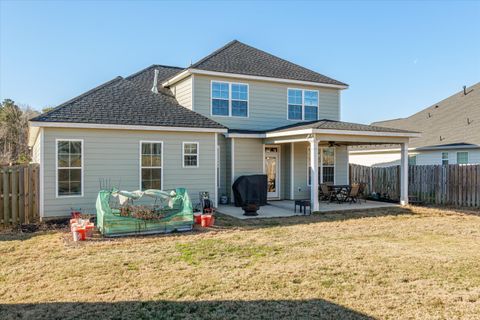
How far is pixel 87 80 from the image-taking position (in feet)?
99.1

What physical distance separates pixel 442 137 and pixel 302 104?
9.69 meters

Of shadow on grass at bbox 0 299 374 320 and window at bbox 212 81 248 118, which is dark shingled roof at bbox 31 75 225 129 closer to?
window at bbox 212 81 248 118

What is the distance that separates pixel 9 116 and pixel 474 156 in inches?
1497

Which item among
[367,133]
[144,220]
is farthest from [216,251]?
[367,133]

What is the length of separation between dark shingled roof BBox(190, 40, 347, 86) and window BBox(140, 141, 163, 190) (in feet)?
13.9

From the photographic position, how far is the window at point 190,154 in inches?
519

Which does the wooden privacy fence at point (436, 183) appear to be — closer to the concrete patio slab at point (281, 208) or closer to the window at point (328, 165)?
the concrete patio slab at point (281, 208)

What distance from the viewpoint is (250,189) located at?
14.4 m

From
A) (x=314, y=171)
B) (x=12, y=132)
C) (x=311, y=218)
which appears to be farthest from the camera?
(x=12, y=132)

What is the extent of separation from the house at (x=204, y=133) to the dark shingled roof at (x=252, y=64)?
6 cm

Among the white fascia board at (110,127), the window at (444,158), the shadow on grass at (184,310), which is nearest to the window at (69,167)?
the white fascia board at (110,127)

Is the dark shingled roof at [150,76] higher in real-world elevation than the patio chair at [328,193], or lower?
higher

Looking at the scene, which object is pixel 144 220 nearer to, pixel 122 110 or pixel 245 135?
pixel 122 110

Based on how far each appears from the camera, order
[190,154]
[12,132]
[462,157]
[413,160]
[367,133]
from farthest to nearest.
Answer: [12,132] < [413,160] < [462,157] < [367,133] < [190,154]
